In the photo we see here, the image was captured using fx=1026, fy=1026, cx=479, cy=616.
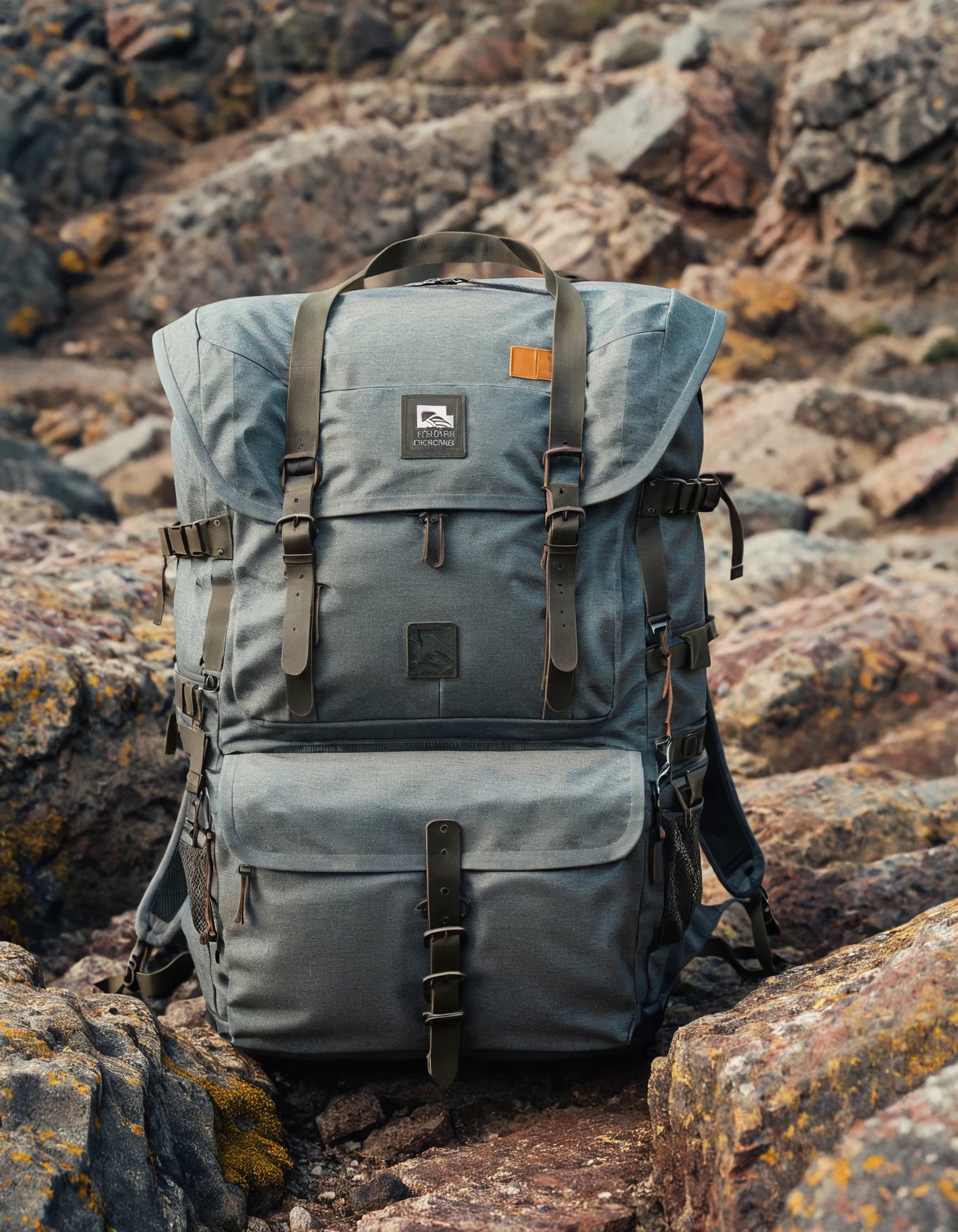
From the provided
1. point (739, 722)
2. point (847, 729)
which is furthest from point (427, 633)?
point (847, 729)

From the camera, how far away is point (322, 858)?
2182 millimetres

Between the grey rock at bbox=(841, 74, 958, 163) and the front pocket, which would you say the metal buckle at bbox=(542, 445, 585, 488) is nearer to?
the front pocket

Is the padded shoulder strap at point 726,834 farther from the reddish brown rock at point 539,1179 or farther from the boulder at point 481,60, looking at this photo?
the boulder at point 481,60

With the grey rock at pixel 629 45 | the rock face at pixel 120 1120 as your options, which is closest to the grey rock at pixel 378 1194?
the rock face at pixel 120 1120

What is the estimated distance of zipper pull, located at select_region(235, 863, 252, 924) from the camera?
7.30ft

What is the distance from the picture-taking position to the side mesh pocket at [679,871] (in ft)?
7.70

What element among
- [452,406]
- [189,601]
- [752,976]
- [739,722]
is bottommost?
[739,722]

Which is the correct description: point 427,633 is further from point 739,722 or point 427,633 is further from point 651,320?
point 739,722

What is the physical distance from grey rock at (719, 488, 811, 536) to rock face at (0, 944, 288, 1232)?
8.40 m

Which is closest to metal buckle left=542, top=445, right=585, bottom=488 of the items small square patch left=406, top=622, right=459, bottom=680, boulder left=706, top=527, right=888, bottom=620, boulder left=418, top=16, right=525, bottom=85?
small square patch left=406, top=622, right=459, bottom=680

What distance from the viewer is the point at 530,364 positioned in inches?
92.6

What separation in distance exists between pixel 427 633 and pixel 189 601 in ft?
2.13

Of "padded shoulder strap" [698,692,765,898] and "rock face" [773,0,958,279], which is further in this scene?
"rock face" [773,0,958,279]

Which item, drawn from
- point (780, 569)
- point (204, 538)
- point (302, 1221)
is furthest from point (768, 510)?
point (302, 1221)
